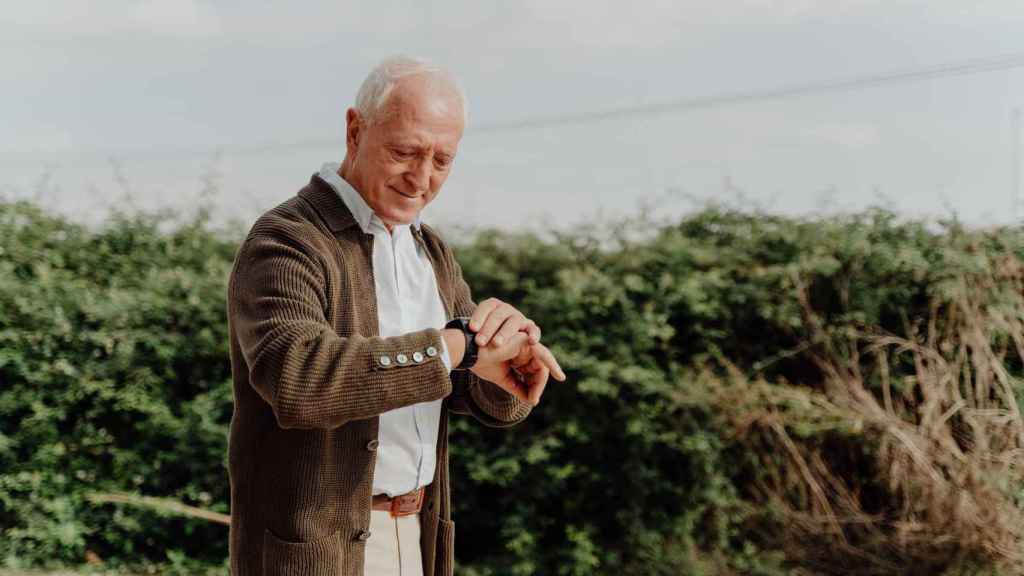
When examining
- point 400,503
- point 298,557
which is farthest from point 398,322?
point 298,557

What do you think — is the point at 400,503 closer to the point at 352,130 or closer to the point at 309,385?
the point at 309,385

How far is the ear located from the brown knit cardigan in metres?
0.09

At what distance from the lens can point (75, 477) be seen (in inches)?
243

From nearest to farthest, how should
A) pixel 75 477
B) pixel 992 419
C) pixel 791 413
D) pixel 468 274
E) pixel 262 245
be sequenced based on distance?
pixel 262 245, pixel 992 419, pixel 791 413, pixel 468 274, pixel 75 477

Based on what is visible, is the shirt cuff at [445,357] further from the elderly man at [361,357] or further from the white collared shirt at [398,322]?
the white collared shirt at [398,322]

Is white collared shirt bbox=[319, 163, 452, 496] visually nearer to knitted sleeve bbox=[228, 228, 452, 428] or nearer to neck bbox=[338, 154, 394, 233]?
neck bbox=[338, 154, 394, 233]

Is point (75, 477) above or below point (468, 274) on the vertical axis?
below

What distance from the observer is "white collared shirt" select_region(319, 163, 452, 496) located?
6.25 ft

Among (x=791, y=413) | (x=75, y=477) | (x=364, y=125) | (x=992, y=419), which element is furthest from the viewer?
(x=75, y=477)

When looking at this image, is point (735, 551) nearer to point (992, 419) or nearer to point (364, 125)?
point (992, 419)

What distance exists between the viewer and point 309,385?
1.56m

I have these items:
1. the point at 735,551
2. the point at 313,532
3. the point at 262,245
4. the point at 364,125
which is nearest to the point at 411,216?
the point at 364,125

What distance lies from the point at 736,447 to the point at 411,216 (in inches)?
156

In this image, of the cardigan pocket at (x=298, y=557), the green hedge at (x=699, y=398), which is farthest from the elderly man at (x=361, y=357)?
the green hedge at (x=699, y=398)
